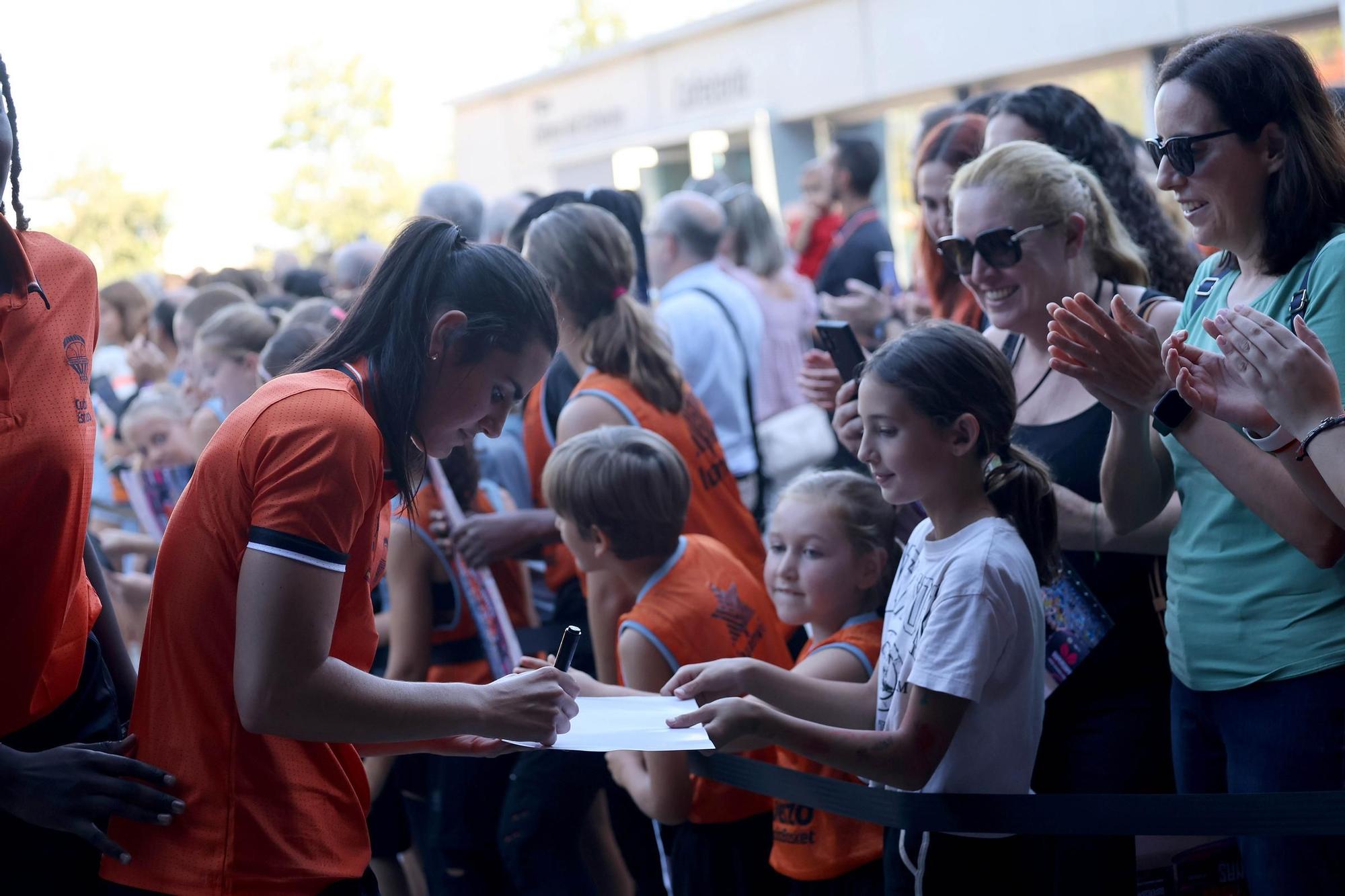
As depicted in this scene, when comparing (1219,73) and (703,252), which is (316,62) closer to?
(703,252)

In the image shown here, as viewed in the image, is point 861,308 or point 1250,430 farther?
point 861,308

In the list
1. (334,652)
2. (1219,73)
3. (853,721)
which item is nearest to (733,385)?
(853,721)

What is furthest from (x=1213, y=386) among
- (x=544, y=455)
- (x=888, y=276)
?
(x=888, y=276)

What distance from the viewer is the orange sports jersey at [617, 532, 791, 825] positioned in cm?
288

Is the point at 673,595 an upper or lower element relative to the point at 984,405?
lower

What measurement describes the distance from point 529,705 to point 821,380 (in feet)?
4.63

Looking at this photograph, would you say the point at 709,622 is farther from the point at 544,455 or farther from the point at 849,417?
the point at 544,455

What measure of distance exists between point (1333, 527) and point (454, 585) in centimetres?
228

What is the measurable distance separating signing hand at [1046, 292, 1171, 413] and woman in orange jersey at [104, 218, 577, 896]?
910 mm

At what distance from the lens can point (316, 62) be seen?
3909 cm

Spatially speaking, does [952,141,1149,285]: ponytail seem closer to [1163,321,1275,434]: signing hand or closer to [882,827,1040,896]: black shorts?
[1163,321,1275,434]: signing hand

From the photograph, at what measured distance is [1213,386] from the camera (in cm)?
208

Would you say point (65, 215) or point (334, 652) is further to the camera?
point (65, 215)

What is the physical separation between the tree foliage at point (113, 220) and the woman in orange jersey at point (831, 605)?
97.4 feet
